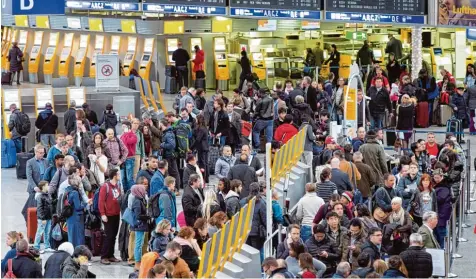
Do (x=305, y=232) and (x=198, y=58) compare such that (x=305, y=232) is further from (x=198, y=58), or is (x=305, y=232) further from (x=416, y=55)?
(x=198, y=58)

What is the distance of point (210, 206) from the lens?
1573 cm

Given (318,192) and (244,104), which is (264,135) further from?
(318,192)

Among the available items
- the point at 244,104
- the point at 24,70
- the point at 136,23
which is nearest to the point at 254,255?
the point at 244,104

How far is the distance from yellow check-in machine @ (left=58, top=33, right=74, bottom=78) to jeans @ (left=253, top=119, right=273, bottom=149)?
14.4m

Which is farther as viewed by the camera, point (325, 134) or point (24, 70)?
point (24, 70)

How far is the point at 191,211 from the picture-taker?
16.5m

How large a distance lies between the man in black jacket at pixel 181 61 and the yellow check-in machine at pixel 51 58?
6.08 metres

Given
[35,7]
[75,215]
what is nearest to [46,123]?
[75,215]

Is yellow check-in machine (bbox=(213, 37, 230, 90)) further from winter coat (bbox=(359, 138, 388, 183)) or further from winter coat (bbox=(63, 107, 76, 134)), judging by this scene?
winter coat (bbox=(359, 138, 388, 183))

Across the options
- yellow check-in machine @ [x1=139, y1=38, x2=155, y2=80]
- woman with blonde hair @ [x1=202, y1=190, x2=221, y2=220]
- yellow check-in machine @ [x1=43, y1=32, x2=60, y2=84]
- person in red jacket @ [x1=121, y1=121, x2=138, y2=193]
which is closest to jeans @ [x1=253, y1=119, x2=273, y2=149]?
person in red jacket @ [x1=121, y1=121, x2=138, y2=193]

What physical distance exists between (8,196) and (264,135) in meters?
5.55

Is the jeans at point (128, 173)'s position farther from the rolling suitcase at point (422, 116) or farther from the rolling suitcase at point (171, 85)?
the rolling suitcase at point (171, 85)

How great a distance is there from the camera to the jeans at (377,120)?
82.0 feet

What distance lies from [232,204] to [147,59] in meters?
18.9
